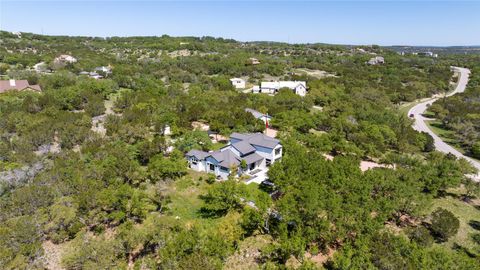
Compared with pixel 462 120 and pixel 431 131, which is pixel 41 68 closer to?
pixel 431 131

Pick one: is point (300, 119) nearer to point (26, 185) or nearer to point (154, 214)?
point (154, 214)

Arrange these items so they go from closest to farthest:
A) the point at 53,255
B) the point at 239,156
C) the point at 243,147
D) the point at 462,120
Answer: the point at 53,255 → the point at 239,156 → the point at 243,147 → the point at 462,120

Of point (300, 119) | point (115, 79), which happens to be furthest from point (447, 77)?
point (115, 79)

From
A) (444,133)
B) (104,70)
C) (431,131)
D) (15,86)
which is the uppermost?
(104,70)

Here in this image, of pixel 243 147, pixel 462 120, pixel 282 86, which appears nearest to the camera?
pixel 243 147

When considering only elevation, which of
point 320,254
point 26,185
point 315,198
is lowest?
point 320,254

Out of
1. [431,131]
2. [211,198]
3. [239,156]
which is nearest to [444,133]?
[431,131]
